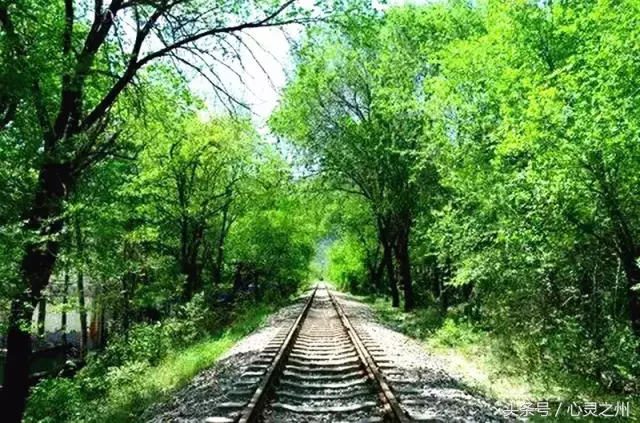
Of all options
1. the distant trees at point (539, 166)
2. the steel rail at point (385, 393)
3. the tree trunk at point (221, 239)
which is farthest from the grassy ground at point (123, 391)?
the tree trunk at point (221, 239)

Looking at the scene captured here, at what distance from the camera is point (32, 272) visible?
1031 centimetres

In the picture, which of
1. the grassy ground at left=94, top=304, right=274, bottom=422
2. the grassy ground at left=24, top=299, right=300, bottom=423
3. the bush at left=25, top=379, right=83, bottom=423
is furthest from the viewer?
the bush at left=25, top=379, right=83, bottom=423

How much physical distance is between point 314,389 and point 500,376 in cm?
379

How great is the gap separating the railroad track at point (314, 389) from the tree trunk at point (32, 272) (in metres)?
4.01

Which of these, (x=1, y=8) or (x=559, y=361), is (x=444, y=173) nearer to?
(x=559, y=361)

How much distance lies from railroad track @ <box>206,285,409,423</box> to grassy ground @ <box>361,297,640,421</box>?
1.82 m

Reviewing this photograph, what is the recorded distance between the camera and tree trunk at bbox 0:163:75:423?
Answer: 9.89m

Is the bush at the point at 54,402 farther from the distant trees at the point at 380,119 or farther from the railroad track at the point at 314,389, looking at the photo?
the distant trees at the point at 380,119

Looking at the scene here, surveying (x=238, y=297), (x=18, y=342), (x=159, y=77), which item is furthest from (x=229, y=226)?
(x=18, y=342)

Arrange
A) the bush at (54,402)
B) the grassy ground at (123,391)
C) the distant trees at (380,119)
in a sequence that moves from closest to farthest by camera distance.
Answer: the grassy ground at (123,391) < the bush at (54,402) < the distant trees at (380,119)

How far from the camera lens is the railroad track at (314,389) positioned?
7.01 m

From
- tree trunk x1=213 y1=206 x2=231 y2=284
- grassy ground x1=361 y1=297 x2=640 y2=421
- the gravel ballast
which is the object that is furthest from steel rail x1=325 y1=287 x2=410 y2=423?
tree trunk x1=213 y1=206 x2=231 y2=284

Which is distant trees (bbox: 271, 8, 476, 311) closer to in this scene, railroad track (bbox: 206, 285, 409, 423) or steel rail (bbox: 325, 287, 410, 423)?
railroad track (bbox: 206, 285, 409, 423)

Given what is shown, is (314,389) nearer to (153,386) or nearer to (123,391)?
(153,386)
